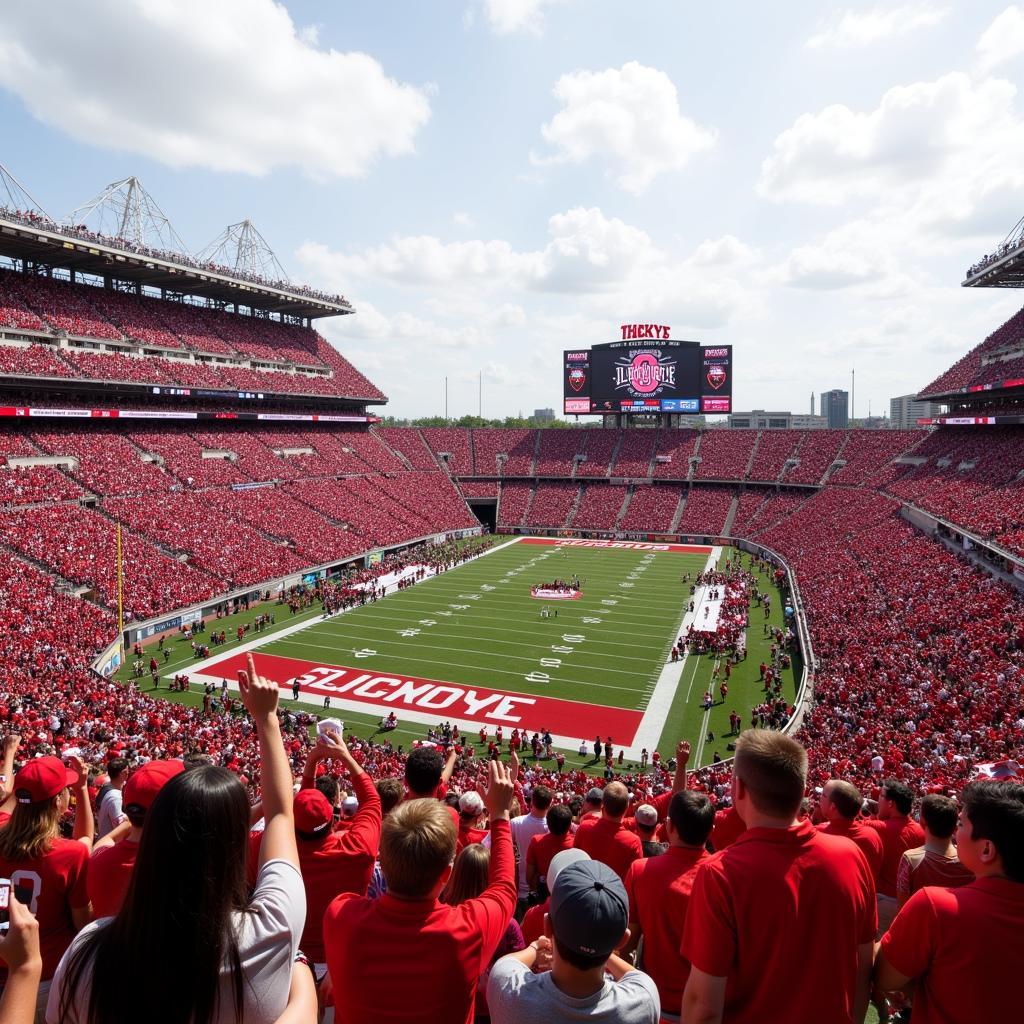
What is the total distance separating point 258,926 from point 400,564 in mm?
40869

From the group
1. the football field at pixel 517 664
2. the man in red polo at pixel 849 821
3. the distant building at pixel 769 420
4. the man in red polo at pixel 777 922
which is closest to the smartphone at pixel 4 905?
the man in red polo at pixel 777 922

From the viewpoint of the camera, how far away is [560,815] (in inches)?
199

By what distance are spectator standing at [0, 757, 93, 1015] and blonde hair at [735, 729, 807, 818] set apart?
3.24 meters

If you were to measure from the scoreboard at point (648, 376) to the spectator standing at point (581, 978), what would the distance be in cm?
6120

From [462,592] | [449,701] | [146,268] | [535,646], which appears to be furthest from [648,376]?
[449,701]

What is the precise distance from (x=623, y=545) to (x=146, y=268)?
39.4 m

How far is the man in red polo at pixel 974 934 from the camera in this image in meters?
2.38

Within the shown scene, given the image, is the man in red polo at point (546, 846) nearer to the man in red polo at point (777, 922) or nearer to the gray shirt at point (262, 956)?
the man in red polo at point (777, 922)

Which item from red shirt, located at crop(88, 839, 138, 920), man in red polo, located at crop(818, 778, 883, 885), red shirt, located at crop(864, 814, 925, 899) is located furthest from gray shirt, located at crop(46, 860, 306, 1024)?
red shirt, located at crop(864, 814, 925, 899)

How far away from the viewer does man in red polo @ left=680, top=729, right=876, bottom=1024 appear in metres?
2.35

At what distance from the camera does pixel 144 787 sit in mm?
3004

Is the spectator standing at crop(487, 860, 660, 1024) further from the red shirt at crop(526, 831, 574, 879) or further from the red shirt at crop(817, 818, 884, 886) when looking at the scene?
the red shirt at crop(526, 831, 574, 879)

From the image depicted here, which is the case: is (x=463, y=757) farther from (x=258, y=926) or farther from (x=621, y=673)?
(x=258, y=926)

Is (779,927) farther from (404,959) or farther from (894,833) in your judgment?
(894,833)
